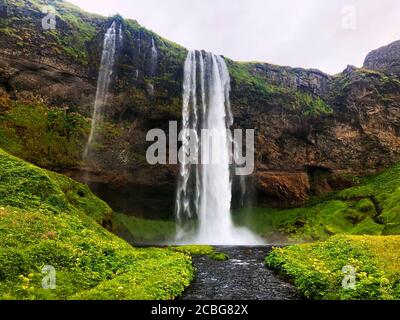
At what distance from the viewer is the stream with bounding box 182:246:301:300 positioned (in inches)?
750

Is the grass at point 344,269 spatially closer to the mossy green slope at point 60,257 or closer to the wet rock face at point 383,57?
the mossy green slope at point 60,257

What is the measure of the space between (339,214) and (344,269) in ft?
166

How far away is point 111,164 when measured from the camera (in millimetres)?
65500

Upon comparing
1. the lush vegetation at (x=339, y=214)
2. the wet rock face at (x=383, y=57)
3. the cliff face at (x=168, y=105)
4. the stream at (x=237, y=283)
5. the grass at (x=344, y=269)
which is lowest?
the stream at (x=237, y=283)

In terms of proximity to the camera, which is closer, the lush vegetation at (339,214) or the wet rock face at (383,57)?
the lush vegetation at (339,214)

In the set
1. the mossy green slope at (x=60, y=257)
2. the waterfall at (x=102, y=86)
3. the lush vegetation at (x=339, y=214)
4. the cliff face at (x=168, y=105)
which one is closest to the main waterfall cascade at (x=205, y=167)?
the cliff face at (x=168, y=105)

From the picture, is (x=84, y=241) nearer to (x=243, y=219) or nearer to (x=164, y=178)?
(x=164, y=178)

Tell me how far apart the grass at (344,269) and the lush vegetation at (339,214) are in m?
32.1

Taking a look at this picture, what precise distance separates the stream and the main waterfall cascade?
113 feet

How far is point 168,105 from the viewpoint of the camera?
220 feet

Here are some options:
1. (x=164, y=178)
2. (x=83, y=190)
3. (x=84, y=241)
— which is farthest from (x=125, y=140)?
(x=84, y=241)

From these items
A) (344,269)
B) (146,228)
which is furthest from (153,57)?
(344,269)

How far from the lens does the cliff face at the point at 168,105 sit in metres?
61.0

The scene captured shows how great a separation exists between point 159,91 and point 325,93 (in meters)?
39.6
